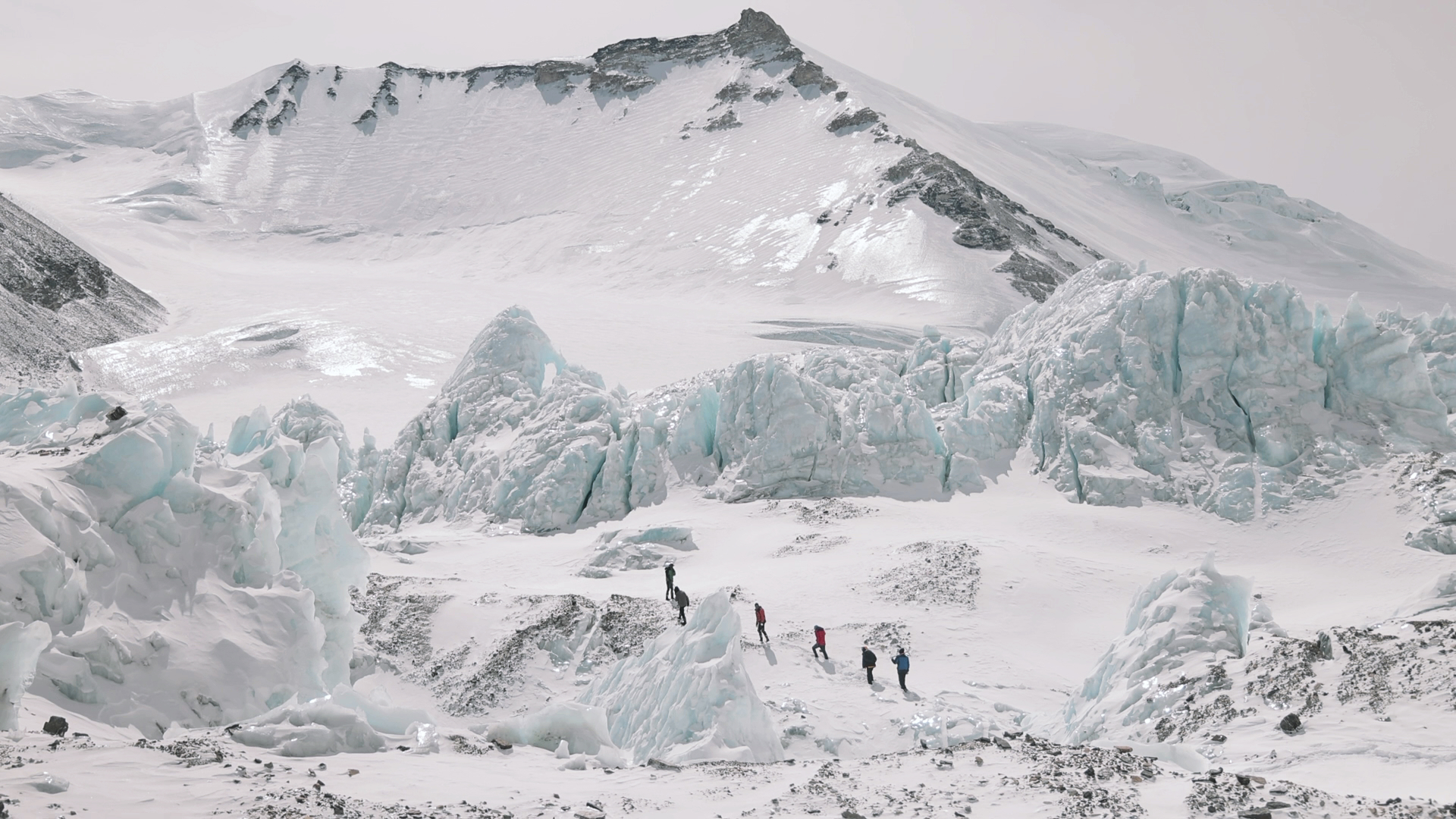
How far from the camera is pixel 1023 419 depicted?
121 feet

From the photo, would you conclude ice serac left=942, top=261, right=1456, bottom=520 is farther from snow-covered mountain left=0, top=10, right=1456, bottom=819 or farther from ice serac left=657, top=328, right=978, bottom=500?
ice serac left=657, top=328, right=978, bottom=500

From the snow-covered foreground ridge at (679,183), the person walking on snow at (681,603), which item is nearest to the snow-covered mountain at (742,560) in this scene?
the person walking on snow at (681,603)

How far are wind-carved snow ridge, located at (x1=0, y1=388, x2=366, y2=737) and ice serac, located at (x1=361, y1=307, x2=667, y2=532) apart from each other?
16.4 m

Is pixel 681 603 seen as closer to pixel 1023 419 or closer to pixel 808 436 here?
pixel 808 436

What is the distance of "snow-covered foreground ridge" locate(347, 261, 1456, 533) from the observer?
1277 inches

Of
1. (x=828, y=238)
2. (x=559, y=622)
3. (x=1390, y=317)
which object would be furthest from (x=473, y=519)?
(x=828, y=238)

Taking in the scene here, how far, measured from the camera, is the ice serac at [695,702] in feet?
48.1

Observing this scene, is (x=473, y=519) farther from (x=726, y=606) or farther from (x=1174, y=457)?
(x=1174, y=457)

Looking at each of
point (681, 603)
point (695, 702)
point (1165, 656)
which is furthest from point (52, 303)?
point (1165, 656)

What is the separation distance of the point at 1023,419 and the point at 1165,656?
2178cm

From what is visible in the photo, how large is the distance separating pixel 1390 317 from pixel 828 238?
72.1 m

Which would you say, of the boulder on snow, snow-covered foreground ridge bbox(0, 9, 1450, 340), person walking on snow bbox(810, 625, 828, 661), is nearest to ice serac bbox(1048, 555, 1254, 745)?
the boulder on snow

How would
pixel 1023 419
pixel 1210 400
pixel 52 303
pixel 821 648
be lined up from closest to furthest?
pixel 821 648
pixel 1210 400
pixel 1023 419
pixel 52 303

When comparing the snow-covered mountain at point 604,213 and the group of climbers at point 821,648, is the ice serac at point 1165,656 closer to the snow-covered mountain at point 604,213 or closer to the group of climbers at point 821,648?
the group of climbers at point 821,648
